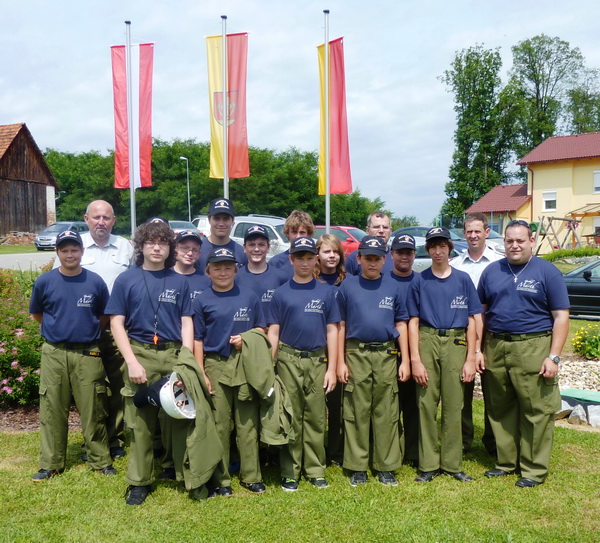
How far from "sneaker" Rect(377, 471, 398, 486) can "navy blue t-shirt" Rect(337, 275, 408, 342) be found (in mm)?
1084

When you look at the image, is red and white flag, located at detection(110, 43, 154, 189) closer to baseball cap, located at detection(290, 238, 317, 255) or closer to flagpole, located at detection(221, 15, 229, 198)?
flagpole, located at detection(221, 15, 229, 198)

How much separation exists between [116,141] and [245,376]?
1024 centimetres

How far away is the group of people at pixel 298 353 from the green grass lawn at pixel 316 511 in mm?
143

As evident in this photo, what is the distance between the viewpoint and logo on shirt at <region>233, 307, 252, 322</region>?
4246mm

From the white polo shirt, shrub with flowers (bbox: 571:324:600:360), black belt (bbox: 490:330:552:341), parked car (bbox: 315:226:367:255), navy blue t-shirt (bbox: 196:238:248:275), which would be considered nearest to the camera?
black belt (bbox: 490:330:552:341)

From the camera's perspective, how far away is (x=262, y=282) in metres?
4.74

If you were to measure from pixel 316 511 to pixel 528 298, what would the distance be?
7.52 feet

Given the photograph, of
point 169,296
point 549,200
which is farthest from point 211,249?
point 549,200

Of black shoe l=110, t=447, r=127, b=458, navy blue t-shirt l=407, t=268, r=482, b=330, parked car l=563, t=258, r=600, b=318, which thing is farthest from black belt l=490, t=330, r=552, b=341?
parked car l=563, t=258, r=600, b=318

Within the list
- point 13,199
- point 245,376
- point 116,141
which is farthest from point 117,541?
point 13,199

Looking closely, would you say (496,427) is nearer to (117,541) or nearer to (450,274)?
(450,274)

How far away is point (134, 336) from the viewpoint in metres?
4.28

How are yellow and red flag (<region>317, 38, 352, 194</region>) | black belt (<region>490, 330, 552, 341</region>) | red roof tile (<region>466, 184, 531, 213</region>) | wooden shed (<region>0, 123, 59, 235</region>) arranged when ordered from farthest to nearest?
red roof tile (<region>466, 184, 531, 213</region>) → wooden shed (<region>0, 123, 59, 235</region>) → yellow and red flag (<region>317, 38, 352, 194</region>) → black belt (<region>490, 330, 552, 341</region>)

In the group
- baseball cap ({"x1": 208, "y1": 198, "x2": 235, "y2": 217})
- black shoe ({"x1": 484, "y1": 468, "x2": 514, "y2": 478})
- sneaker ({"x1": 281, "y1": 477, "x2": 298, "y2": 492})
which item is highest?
baseball cap ({"x1": 208, "y1": 198, "x2": 235, "y2": 217})
